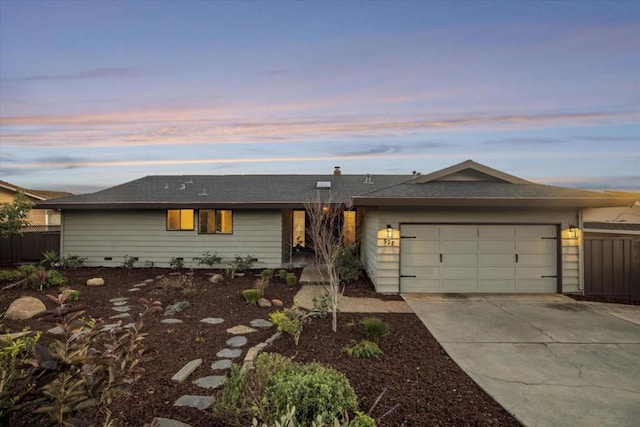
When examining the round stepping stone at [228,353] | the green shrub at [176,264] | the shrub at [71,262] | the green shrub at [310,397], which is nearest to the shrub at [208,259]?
the green shrub at [176,264]

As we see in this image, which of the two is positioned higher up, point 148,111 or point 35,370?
point 148,111

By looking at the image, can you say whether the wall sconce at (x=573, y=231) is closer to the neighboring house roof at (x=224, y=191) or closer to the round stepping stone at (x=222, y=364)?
the neighboring house roof at (x=224, y=191)

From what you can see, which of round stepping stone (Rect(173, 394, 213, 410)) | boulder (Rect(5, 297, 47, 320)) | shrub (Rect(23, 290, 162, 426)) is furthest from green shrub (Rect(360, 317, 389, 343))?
boulder (Rect(5, 297, 47, 320))

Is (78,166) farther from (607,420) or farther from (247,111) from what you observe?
(607,420)

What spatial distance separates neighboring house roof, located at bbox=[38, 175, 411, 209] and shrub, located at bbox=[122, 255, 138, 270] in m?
1.87

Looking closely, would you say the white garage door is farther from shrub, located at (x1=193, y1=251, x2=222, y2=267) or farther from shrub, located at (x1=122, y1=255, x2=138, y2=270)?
shrub, located at (x1=122, y1=255, x2=138, y2=270)

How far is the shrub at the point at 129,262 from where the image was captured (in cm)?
1152

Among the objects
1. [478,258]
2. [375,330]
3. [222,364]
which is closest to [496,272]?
[478,258]

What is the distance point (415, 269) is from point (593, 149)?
10013 millimetres

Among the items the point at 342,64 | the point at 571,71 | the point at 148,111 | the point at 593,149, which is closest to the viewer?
the point at 571,71

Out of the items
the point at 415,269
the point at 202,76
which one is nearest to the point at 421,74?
the point at 415,269

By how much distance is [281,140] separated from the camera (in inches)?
564

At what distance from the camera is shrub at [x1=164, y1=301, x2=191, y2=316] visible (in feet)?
20.5

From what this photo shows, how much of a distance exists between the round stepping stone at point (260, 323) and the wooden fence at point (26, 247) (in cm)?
1115
